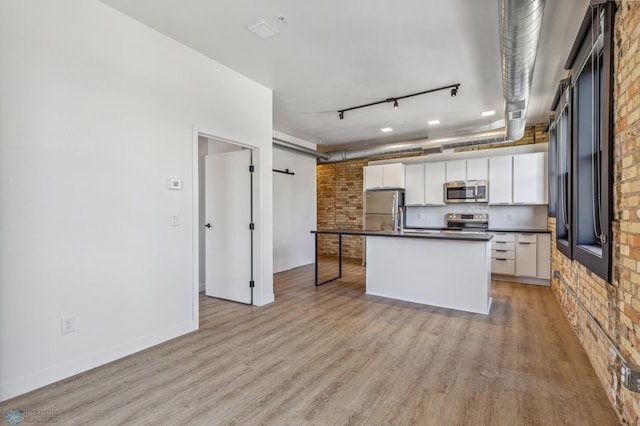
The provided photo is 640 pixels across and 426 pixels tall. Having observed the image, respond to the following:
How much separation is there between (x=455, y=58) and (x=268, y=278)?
11.3 feet

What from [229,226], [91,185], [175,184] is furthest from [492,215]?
[91,185]

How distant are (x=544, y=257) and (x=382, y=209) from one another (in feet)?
10.1

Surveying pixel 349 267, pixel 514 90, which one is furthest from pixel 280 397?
pixel 349 267

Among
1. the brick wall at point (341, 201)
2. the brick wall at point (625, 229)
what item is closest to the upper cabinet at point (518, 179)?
the brick wall at point (341, 201)

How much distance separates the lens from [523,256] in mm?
5305

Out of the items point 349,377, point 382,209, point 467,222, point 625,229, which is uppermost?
point 382,209

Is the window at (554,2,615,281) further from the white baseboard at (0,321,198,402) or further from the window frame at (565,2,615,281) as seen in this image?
the white baseboard at (0,321,198,402)

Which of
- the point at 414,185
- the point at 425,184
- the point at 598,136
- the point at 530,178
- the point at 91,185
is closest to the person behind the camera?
the point at 91,185

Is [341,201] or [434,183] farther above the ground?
[434,183]

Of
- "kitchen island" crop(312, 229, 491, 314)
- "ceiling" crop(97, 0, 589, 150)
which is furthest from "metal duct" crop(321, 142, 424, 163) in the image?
Answer: "kitchen island" crop(312, 229, 491, 314)

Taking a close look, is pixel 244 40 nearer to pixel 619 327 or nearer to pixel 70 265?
pixel 70 265

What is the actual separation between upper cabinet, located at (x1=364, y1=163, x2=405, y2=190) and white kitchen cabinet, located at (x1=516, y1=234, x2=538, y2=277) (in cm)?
252

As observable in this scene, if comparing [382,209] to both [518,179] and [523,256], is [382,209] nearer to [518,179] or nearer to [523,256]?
[518,179]

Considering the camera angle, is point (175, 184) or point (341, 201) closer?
point (175, 184)
